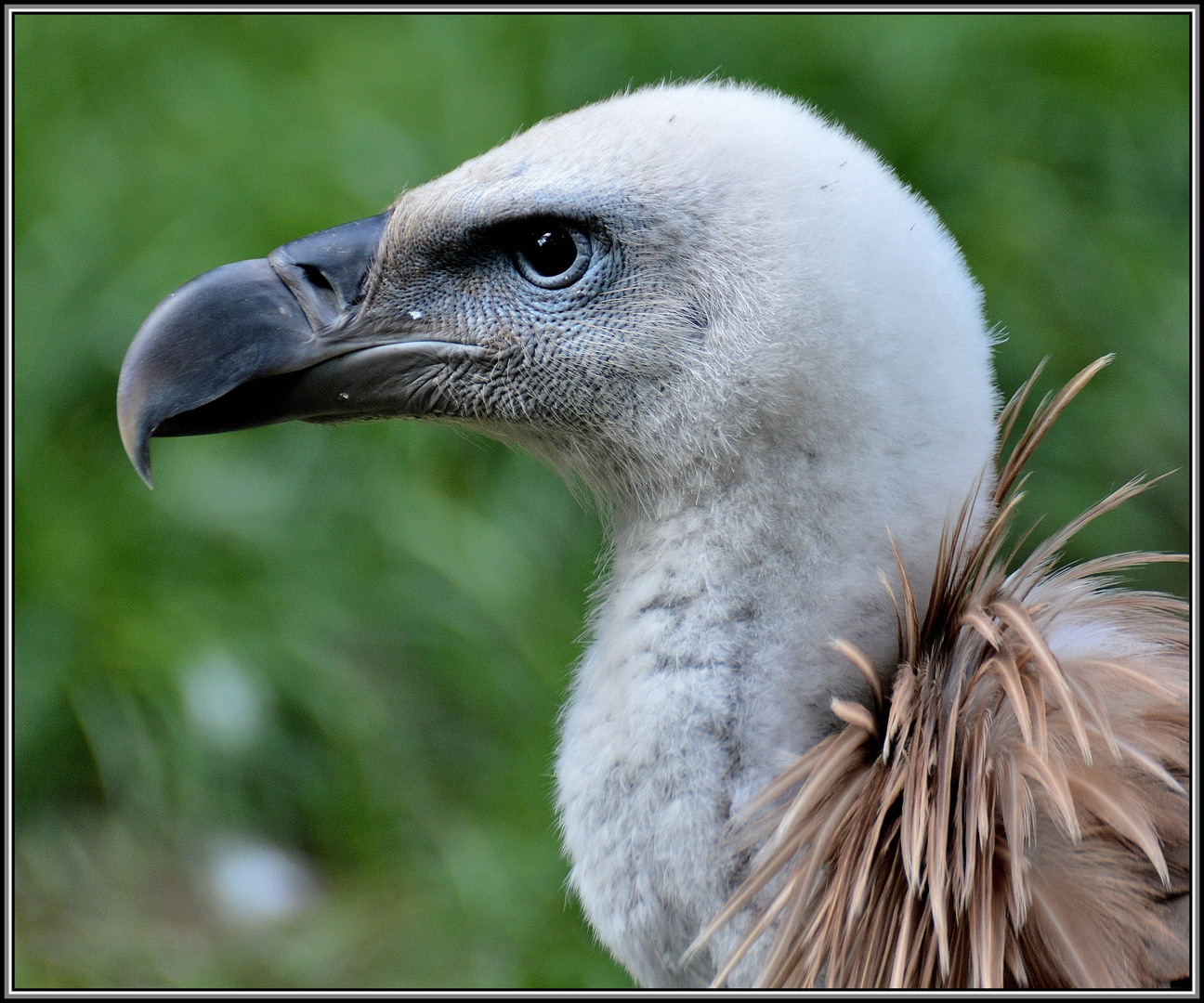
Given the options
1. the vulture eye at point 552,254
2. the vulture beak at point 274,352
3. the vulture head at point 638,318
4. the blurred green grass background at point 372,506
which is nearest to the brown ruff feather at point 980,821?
the vulture head at point 638,318

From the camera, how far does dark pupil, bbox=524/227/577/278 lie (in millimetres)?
1396

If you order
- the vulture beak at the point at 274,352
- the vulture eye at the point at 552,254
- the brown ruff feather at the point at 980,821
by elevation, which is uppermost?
the vulture eye at the point at 552,254

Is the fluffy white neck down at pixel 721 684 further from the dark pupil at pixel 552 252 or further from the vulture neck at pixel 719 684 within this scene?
the dark pupil at pixel 552 252

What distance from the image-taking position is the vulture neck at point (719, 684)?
1.19 m

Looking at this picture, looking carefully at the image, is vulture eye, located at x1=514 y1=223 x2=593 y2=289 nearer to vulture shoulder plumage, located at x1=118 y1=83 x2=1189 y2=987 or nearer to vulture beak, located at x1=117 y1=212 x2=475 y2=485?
vulture shoulder plumage, located at x1=118 y1=83 x2=1189 y2=987

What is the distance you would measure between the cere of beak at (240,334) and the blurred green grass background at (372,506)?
4.43 ft

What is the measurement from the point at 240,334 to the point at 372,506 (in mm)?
1472

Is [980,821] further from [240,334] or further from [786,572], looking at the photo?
[240,334]

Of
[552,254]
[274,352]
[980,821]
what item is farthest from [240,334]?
[980,821]

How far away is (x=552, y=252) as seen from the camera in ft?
4.63

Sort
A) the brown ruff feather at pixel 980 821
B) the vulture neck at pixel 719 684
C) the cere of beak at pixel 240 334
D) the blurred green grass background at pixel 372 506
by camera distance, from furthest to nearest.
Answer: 1. the blurred green grass background at pixel 372 506
2. the cere of beak at pixel 240 334
3. the vulture neck at pixel 719 684
4. the brown ruff feather at pixel 980 821

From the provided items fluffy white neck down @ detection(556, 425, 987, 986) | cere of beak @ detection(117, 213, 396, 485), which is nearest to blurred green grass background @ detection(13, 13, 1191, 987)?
fluffy white neck down @ detection(556, 425, 987, 986)

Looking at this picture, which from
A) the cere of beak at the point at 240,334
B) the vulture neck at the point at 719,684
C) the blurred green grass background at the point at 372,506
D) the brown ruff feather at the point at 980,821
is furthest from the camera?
the blurred green grass background at the point at 372,506

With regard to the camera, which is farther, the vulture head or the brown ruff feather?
the vulture head
